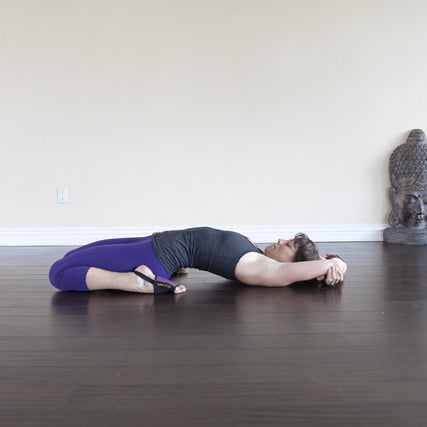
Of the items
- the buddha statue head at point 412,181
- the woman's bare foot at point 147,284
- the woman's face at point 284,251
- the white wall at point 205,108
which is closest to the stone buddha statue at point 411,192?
the buddha statue head at point 412,181

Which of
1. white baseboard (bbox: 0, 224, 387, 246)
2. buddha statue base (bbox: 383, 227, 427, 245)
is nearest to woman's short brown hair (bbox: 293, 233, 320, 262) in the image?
white baseboard (bbox: 0, 224, 387, 246)

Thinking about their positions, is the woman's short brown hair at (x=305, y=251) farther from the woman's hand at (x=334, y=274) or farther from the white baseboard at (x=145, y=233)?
the white baseboard at (x=145, y=233)

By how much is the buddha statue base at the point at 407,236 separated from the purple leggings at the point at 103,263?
234 centimetres

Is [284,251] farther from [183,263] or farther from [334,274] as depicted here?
[183,263]

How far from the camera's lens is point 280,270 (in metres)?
1.85

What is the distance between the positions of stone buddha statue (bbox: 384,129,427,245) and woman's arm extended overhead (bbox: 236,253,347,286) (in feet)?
5.56

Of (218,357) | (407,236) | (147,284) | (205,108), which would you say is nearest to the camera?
(218,357)

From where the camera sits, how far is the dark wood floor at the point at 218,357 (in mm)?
850

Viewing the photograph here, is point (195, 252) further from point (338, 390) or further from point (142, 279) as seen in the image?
point (338, 390)

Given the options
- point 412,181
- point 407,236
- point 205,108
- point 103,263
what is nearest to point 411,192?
point 412,181

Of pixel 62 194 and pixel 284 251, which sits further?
pixel 62 194

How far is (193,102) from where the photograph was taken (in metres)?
3.43

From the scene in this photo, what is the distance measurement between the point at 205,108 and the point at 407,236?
2134 millimetres

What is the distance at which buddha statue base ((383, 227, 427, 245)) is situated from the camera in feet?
10.5
